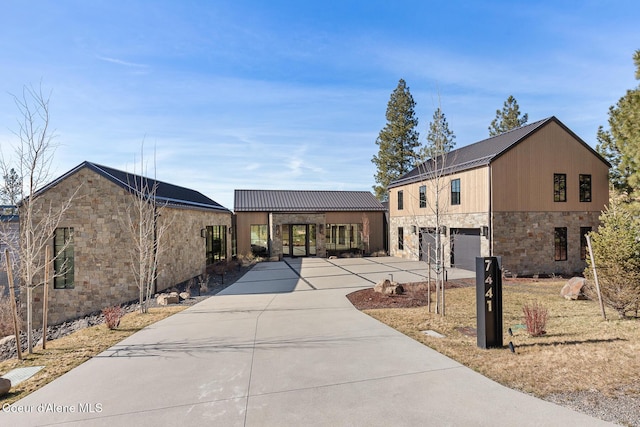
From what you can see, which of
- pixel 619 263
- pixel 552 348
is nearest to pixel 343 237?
pixel 619 263

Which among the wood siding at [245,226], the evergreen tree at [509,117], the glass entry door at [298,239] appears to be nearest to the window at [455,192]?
the glass entry door at [298,239]

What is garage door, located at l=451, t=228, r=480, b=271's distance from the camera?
1764 cm

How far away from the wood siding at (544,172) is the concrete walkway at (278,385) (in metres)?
12.2

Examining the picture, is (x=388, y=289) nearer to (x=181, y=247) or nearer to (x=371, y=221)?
(x=181, y=247)

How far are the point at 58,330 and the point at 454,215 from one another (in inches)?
753

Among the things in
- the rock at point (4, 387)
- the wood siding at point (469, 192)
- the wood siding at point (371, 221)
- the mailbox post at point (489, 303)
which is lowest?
the rock at point (4, 387)

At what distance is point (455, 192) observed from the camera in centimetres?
1912

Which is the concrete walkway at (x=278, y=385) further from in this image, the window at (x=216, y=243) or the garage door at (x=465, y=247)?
the window at (x=216, y=243)

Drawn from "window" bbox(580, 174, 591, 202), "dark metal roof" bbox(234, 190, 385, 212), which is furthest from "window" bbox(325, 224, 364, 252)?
"window" bbox(580, 174, 591, 202)

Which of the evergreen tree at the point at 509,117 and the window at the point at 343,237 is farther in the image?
the evergreen tree at the point at 509,117

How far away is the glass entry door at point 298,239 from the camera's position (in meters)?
26.7

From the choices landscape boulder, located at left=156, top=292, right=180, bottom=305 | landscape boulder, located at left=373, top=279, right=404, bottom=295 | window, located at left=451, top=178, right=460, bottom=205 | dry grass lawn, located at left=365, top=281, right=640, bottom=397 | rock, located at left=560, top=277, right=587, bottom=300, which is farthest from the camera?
window, located at left=451, top=178, right=460, bottom=205

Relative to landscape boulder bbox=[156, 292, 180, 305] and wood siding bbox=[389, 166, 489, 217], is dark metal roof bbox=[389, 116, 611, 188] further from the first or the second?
landscape boulder bbox=[156, 292, 180, 305]

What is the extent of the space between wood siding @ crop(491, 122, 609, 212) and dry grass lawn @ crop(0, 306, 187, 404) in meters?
16.2
